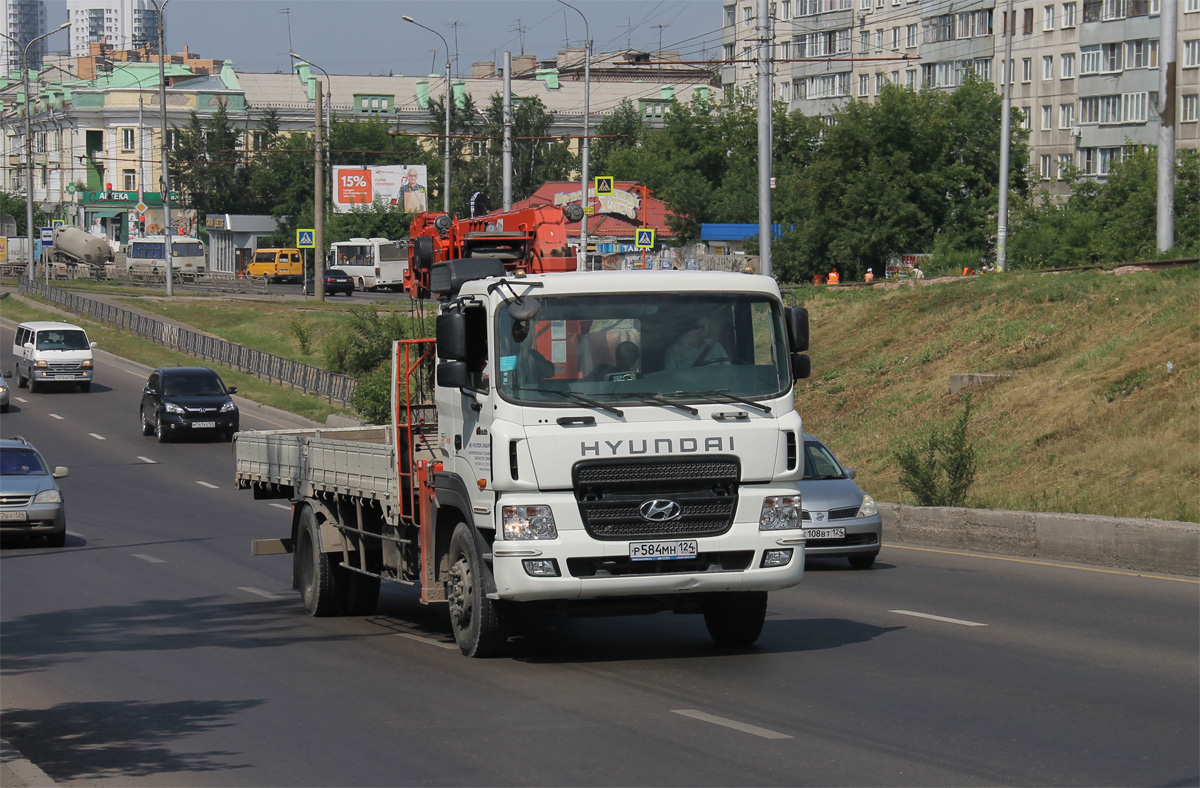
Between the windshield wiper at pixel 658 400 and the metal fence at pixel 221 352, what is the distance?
30244mm

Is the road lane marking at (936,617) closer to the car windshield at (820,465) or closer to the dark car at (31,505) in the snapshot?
the car windshield at (820,465)

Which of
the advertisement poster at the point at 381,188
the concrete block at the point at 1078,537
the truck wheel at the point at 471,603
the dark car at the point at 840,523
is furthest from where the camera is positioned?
the advertisement poster at the point at 381,188

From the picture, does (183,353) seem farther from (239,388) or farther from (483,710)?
(483,710)

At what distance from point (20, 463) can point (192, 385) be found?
14404 mm

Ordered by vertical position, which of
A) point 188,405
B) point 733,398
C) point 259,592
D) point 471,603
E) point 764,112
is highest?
point 764,112

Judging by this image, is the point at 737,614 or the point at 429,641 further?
the point at 429,641

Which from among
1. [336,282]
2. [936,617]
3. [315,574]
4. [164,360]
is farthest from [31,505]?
[336,282]

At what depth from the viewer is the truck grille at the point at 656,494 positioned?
9508mm

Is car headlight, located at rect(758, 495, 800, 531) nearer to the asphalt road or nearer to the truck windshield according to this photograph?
the truck windshield

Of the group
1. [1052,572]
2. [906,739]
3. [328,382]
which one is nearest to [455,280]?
[906,739]

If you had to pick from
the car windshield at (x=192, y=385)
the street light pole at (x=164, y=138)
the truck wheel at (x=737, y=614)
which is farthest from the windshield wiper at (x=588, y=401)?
the street light pole at (x=164, y=138)

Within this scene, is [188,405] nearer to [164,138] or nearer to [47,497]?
[47,497]

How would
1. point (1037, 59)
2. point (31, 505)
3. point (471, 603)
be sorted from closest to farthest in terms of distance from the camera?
point (471, 603) < point (31, 505) < point (1037, 59)

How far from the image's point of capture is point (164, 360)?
1961 inches
